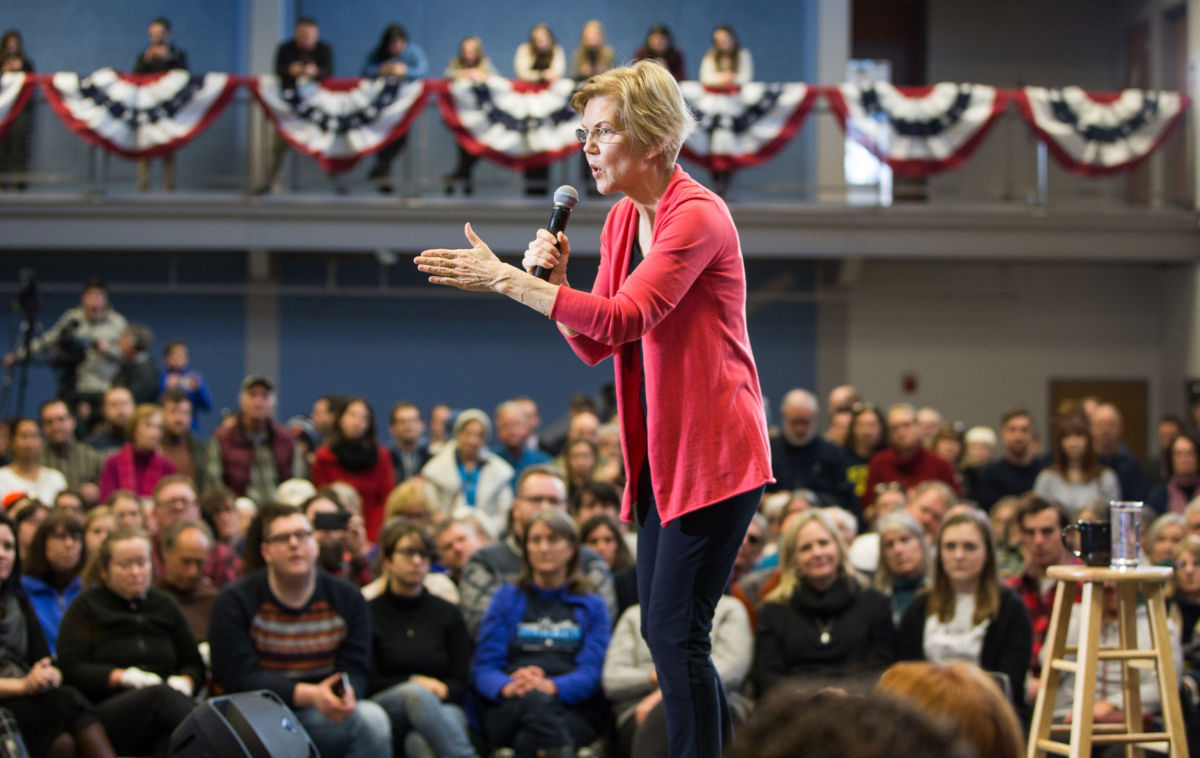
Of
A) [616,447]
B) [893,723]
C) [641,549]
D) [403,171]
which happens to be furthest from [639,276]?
[403,171]

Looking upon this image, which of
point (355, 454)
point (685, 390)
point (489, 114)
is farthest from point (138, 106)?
point (685, 390)

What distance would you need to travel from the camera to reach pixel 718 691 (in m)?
2.41

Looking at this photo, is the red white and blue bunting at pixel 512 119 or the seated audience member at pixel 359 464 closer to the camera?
the seated audience member at pixel 359 464

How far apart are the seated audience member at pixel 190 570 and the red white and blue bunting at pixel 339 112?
17.1 feet

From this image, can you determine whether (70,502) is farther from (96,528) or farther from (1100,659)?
(1100,659)

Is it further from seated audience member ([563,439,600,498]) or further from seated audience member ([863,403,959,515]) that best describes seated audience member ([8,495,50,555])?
seated audience member ([863,403,959,515])

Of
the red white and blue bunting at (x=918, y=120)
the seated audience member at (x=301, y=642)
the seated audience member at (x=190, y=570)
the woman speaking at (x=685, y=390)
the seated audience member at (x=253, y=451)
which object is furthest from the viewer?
the red white and blue bunting at (x=918, y=120)

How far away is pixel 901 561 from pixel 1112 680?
2.89 ft

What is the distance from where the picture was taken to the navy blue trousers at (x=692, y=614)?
93.3 inches

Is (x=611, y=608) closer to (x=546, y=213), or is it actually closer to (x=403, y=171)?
(x=546, y=213)

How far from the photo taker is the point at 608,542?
17.5ft

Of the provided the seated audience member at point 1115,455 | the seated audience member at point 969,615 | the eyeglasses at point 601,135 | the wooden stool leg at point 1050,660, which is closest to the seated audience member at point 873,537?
the seated audience member at point 969,615

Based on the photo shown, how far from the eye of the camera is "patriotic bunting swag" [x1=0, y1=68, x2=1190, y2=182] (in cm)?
968

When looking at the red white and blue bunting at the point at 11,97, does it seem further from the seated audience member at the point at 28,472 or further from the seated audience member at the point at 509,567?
the seated audience member at the point at 509,567
